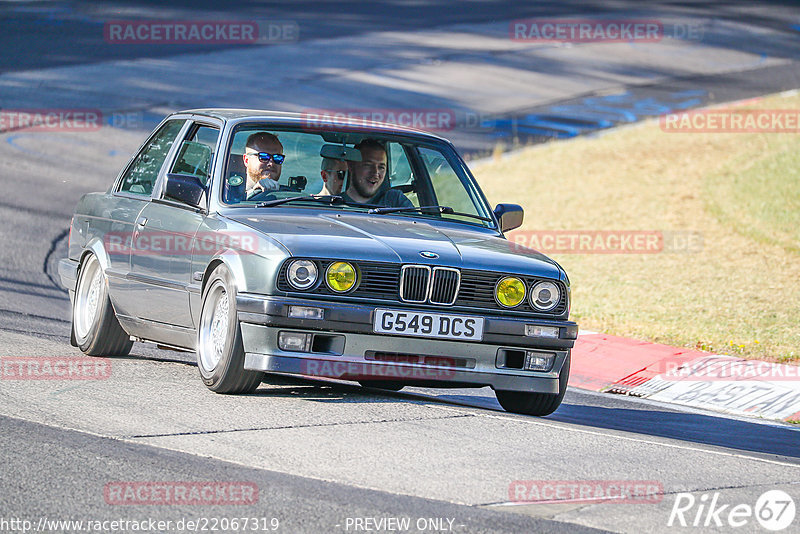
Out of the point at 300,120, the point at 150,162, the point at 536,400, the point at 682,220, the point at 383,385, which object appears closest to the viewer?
the point at 536,400

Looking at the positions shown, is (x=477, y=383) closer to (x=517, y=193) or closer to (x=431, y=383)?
(x=431, y=383)

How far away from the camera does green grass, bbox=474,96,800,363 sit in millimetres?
12242

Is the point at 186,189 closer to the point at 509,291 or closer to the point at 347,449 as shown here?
the point at 509,291

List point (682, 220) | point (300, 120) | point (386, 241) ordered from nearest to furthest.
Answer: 1. point (386, 241)
2. point (300, 120)
3. point (682, 220)

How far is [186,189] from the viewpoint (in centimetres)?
777

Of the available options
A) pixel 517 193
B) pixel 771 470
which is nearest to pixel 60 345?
pixel 771 470

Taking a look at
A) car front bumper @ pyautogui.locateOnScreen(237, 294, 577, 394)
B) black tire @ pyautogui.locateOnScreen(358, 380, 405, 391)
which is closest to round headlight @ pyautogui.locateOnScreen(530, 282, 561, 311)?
car front bumper @ pyautogui.locateOnScreen(237, 294, 577, 394)

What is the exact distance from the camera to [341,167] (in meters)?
8.25

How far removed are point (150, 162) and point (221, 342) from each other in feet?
7.46

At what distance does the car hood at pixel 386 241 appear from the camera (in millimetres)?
7000

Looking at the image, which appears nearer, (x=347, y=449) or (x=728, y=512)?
(x=728, y=512)

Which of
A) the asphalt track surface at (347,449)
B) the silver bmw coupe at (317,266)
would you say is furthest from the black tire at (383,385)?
the asphalt track surface at (347,449)

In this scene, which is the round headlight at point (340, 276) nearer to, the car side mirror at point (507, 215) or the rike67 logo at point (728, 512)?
the car side mirror at point (507, 215)

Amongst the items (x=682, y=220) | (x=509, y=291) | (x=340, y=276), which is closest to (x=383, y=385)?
(x=509, y=291)
